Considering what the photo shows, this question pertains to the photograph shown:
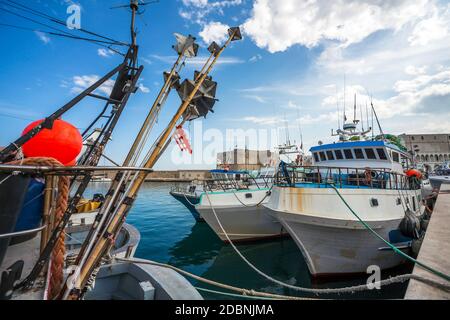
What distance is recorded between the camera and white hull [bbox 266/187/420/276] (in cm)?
691

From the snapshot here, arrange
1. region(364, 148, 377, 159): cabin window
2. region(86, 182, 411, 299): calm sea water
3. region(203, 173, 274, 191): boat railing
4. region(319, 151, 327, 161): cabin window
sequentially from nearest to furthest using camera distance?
region(86, 182, 411, 299): calm sea water < region(364, 148, 377, 159): cabin window < region(319, 151, 327, 161): cabin window < region(203, 173, 274, 191): boat railing

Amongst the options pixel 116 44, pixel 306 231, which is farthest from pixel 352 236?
pixel 116 44

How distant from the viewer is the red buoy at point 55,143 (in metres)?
2.91

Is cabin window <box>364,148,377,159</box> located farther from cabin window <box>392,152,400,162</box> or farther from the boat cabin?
cabin window <box>392,152,400,162</box>

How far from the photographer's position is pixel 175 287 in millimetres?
2990

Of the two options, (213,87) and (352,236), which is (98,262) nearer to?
(213,87)

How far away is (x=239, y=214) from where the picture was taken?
12062 millimetres

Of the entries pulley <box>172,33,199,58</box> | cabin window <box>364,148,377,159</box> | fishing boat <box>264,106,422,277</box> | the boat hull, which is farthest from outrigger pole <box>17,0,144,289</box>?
the boat hull

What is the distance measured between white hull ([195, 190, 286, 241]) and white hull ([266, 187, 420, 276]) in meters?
4.29

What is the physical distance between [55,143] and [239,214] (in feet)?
33.5

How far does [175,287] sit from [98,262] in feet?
3.55

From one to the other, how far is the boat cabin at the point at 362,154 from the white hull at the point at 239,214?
4.38m

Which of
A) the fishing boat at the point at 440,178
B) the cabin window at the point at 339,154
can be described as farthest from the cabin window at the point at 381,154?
the fishing boat at the point at 440,178

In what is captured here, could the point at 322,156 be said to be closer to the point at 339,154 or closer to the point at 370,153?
the point at 339,154
